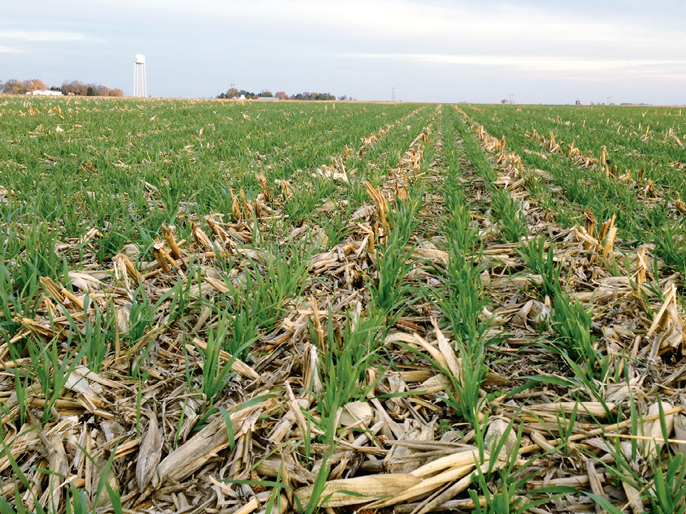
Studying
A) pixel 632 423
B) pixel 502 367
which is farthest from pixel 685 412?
pixel 502 367

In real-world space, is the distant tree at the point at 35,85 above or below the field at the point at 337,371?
above

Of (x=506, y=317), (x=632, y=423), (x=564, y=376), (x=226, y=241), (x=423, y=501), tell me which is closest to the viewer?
(x=423, y=501)

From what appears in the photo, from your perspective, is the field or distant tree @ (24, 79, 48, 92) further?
distant tree @ (24, 79, 48, 92)

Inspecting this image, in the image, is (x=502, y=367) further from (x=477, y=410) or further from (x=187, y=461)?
(x=187, y=461)

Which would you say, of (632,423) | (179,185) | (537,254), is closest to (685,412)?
(632,423)

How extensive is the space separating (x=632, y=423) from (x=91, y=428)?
1.81 m

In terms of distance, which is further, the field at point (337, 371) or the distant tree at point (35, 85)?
the distant tree at point (35, 85)

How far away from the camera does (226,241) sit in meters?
3.24

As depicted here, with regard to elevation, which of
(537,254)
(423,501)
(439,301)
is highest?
(537,254)

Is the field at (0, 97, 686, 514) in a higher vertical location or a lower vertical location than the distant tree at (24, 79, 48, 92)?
lower

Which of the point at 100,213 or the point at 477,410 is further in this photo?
the point at 100,213

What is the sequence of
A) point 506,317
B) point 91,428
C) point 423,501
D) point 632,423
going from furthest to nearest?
point 506,317
point 91,428
point 632,423
point 423,501

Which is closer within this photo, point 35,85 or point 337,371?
point 337,371

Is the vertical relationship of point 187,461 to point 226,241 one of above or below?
below
